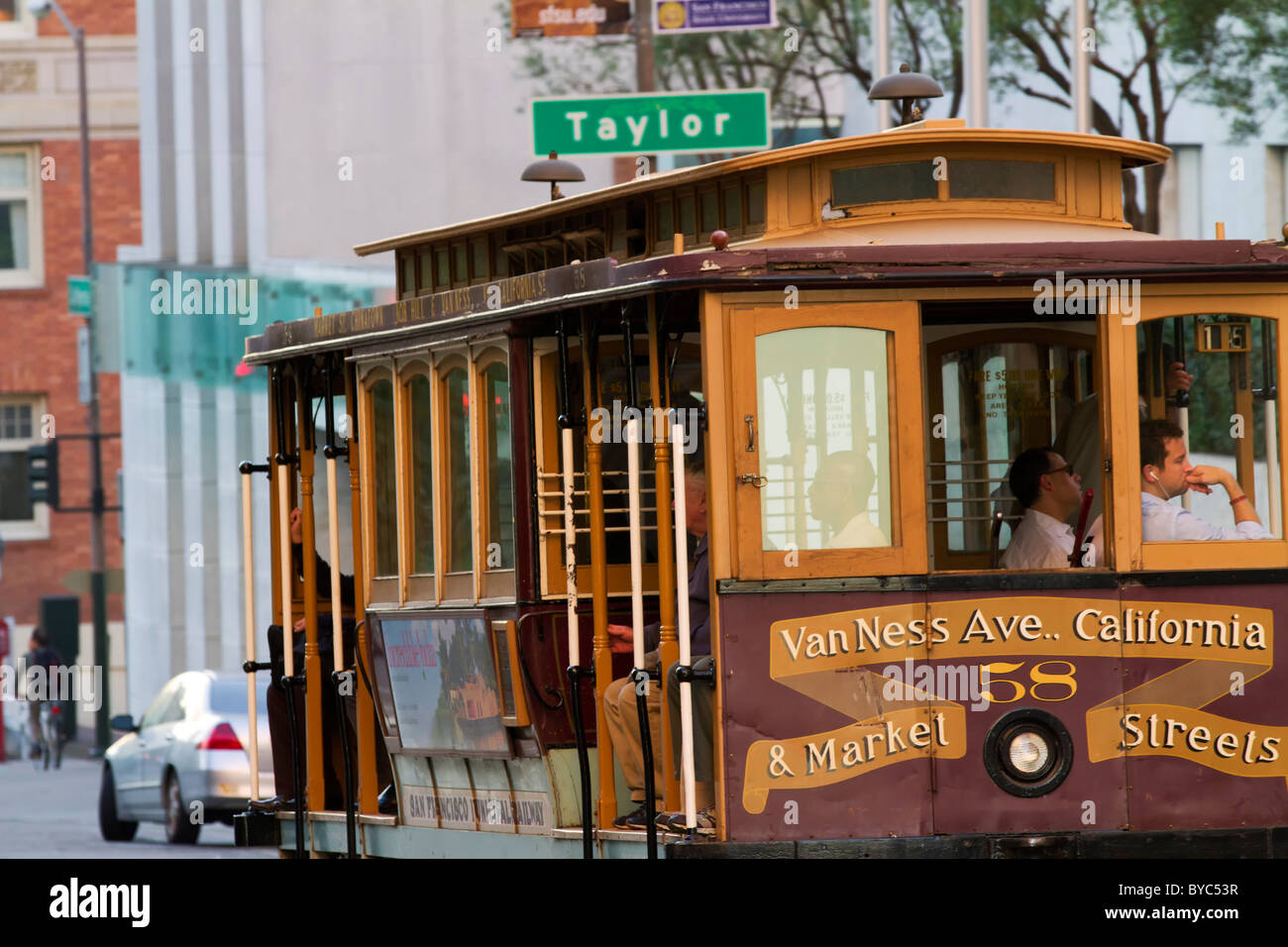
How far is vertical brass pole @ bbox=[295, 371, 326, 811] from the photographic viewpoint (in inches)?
453

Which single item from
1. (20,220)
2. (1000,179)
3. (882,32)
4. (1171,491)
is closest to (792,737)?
(1171,491)

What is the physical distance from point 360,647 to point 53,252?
31.8 metres

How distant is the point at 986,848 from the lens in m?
8.54

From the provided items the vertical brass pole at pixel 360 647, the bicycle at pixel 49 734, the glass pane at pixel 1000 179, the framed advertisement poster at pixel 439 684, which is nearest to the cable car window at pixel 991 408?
the glass pane at pixel 1000 179

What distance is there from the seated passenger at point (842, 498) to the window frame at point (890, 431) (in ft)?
0.26

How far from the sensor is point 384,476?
421 inches

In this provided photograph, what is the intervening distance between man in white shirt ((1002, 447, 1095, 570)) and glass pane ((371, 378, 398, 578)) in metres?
2.76

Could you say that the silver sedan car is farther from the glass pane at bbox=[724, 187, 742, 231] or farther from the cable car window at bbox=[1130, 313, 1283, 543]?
the cable car window at bbox=[1130, 313, 1283, 543]

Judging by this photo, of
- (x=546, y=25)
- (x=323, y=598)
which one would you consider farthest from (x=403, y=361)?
(x=546, y=25)

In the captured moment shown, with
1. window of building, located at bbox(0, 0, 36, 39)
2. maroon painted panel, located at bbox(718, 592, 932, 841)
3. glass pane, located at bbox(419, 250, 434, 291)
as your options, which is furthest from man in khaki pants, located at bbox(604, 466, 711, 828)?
window of building, located at bbox(0, 0, 36, 39)

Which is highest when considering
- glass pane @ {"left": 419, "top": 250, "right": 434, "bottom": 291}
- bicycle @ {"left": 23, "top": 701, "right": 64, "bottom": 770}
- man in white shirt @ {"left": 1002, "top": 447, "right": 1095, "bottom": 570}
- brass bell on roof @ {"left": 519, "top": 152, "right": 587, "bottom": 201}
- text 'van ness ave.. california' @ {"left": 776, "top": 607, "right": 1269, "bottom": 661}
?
brass bell on roof @ {"left": 519, "top": 152, "right": 587, "bottom": 201}

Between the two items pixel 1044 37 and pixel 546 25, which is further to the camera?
pixel 1044 37

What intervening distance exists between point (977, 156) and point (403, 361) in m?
2.63
